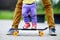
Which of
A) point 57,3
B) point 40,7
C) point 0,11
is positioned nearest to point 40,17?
point 57,3

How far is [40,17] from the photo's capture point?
14578 millimetres

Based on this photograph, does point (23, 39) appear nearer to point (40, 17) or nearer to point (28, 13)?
point (28, 13)

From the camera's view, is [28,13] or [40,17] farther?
[40,17]

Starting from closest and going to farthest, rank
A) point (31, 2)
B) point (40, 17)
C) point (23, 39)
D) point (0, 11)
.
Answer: point (23, 39), point (31, 2), point (40, 17), point (0, 11)

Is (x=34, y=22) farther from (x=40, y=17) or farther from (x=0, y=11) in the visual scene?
(x=0, y=11)

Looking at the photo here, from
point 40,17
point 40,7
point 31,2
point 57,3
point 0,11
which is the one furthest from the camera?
point 0,11

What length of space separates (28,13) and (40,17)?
748 centimetres

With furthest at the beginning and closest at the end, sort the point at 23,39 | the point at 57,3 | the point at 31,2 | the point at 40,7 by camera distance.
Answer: the point at 40,7
the point at 57,3
the point at 31,2
the point at 23,39

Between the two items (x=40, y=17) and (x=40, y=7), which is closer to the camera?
(x=40, y=17)

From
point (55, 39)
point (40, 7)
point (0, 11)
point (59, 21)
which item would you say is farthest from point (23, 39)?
point (0, 11)

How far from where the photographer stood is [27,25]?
702cm

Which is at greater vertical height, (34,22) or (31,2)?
(31,2)

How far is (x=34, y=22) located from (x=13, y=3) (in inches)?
692

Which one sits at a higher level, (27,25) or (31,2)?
(31,2)
